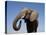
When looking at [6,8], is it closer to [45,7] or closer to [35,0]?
[35,0]

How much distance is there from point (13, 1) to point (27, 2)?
17 cm

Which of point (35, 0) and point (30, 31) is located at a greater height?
point (35, 0)

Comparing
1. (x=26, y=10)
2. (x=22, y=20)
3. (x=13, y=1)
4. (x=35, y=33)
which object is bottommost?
(x=35, y=33)

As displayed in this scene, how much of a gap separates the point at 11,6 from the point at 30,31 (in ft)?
1.21

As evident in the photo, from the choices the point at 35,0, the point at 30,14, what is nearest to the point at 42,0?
the point at 35,0

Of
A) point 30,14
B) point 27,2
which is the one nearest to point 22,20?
point 30,14

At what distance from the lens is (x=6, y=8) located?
3.52 feet

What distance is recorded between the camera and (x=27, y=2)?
1.11 m

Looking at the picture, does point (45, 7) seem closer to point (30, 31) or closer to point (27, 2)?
point (27, 2)

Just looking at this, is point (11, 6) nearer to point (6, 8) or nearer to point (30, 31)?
point (6, 8)
